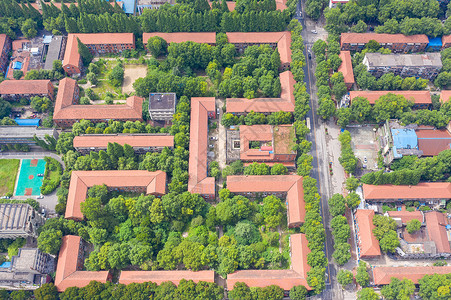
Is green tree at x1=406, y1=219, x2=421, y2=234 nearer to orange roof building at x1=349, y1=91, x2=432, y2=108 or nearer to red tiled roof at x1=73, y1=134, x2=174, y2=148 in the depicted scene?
orange roof building at x1=349, y1=91, x2=432, y2=108

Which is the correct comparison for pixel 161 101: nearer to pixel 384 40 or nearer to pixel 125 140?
pixel 125 140

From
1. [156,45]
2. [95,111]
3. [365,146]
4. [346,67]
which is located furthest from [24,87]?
[365,146]

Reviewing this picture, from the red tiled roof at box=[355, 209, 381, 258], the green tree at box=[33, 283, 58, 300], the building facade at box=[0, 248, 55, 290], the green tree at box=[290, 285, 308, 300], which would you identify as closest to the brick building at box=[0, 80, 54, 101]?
the building facade at box=[0, 248, 55, 290]

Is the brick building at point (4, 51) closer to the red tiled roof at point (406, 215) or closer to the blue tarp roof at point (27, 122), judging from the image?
the blue tarp roof at point (27, 122)

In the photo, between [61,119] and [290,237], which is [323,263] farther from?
[61,119]

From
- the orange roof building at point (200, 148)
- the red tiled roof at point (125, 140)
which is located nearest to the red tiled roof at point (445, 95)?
the orange roof building at point (200, 148)

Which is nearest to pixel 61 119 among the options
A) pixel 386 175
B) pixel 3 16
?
pixel 3 16
